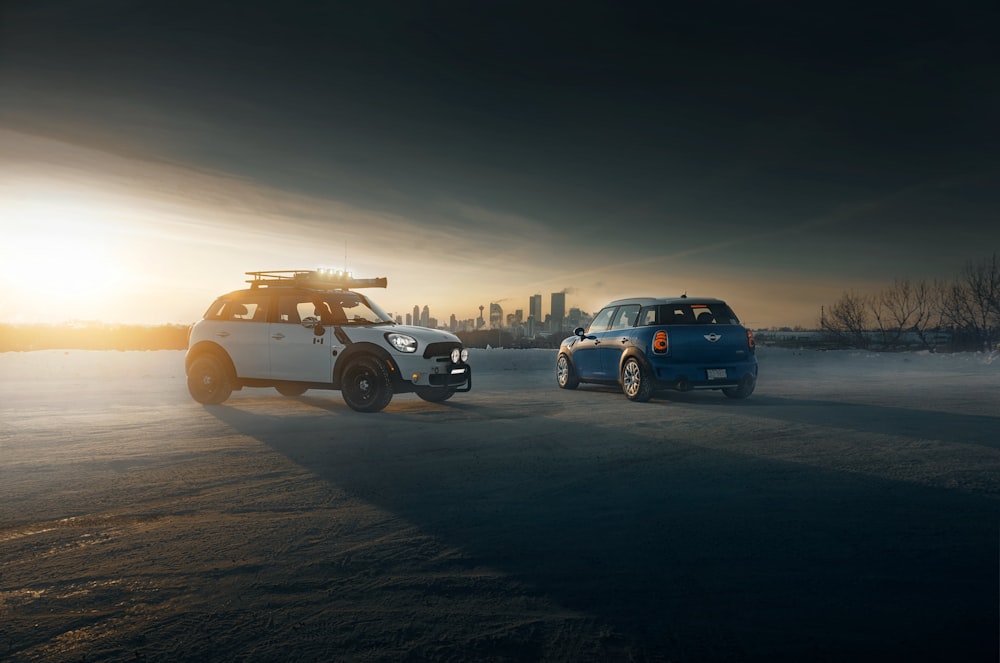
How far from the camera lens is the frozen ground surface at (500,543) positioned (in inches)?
126

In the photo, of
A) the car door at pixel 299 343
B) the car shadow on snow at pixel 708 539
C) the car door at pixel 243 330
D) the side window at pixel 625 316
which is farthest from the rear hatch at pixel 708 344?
the car door at pixel 243 330

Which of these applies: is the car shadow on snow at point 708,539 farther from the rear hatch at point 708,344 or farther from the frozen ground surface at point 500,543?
the rear hatch at point 708,344

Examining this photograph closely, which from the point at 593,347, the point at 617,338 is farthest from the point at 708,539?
the point at 593,347

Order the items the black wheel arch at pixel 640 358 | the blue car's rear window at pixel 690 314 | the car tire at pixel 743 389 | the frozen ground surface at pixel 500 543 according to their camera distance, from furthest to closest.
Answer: the car tire at pixel 743 389 → the blue car's rear window at pixel 690 314 → the black wheel arch at pixel 640 358 → the frozen ground surface at pixel 500 543

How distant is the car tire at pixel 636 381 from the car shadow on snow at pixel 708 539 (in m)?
4.54

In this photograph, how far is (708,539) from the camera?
4.62 meters

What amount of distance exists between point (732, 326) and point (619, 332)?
212 cm

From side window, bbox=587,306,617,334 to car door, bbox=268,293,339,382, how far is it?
5812mm

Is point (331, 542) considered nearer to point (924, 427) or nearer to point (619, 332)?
point (924, 427)

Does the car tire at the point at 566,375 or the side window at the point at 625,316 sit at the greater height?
the side window at the point at 625,316

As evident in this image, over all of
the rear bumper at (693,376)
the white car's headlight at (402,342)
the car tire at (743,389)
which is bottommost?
the car tire at (743,389)

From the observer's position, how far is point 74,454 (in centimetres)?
790

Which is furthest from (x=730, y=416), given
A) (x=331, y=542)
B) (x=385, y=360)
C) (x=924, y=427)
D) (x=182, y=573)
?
(x=182, y=573)

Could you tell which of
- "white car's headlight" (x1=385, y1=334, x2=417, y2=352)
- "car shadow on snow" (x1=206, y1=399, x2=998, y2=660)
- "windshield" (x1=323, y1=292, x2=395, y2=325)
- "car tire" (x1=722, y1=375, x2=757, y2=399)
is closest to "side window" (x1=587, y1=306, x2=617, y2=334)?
"car tire" (x1=722, y1=375, x2=757, y2=399)
